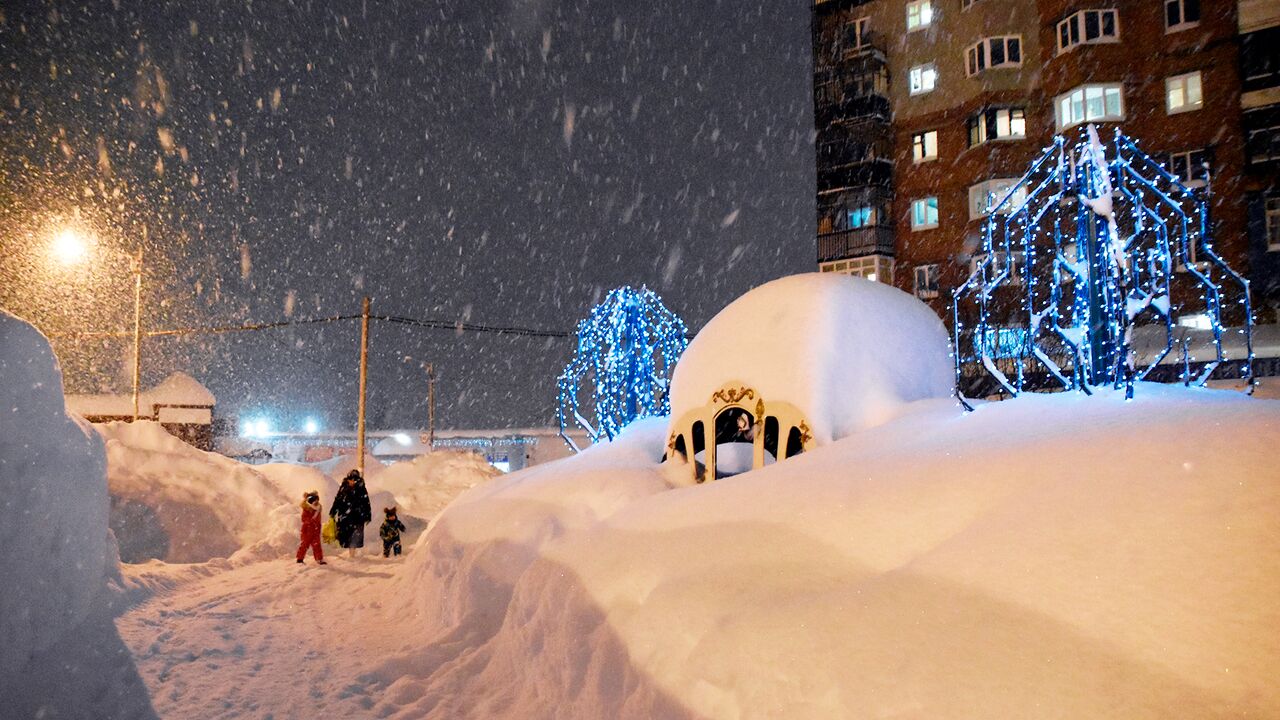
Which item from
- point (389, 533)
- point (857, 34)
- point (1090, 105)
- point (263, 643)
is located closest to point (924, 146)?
point (857, 34)

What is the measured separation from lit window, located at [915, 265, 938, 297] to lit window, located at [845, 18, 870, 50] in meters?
7.97

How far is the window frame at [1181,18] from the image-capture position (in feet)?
71.3

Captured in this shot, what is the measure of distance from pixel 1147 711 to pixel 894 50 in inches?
1085

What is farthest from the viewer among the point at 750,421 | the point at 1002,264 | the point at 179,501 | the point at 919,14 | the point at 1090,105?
the point at 919,14

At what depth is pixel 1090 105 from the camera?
23.1m

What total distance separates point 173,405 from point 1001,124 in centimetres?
4136

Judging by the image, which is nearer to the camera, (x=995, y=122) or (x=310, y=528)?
(x=310, y=528)

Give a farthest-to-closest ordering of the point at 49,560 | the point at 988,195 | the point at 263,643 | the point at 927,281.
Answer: the point at 927,281, the point at 988,195, the point at 263,643, the point at 49,560

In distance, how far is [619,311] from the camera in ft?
60.7

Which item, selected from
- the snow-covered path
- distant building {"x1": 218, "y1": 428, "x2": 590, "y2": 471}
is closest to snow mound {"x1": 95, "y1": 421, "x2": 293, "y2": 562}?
the snow-covered path

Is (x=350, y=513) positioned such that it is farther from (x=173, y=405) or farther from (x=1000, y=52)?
(x=173, y=405)

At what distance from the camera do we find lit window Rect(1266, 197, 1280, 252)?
20500 millimetres

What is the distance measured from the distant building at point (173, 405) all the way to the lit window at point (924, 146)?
35.0 m

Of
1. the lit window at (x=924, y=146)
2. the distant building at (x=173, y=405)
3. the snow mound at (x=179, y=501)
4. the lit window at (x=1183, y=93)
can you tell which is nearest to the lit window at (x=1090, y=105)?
the lit window at (x=1183, y=93)
